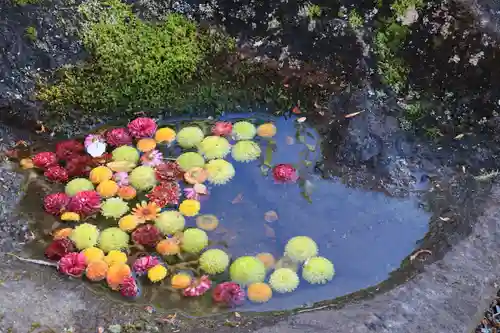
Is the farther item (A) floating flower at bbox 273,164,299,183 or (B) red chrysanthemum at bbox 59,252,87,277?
(A) floating flower at bbox 273,164,299,183

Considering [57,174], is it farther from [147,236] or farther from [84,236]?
[147,236]

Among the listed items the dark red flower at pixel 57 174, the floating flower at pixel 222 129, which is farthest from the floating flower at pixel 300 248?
the dark red flower at pixel 57 174

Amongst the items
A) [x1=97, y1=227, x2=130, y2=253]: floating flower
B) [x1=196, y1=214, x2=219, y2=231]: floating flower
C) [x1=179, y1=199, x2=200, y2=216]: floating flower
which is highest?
[x1=179, y1=199, x2=200, y2=216]: floating flower

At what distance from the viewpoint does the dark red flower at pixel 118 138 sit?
17.1 ft

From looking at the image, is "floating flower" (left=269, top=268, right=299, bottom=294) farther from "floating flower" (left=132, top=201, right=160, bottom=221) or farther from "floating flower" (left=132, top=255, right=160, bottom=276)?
"floating flower" (left=132, top=201, right=160, bottom=221)

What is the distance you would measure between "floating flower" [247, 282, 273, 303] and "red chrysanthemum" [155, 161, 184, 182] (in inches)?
48.0

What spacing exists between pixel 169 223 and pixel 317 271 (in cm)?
119

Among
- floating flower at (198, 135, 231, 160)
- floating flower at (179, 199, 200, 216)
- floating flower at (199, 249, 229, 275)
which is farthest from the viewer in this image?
floating flower at (198, 135, 231, 160)

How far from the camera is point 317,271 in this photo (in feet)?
14.4

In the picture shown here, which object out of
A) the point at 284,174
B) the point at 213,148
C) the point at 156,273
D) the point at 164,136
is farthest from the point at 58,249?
the point at 284,174

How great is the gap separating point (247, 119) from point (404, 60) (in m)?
1.55

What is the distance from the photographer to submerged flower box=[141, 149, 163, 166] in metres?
5.09

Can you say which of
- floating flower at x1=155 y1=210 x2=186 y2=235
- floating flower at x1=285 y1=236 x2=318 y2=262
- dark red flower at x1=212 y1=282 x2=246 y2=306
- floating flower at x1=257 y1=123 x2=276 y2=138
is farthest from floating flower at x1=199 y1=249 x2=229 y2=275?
floating flower at x1=257 y1=123 x2=276 y2=138

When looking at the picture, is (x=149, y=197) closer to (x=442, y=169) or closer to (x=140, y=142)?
(x=140, y=142)
